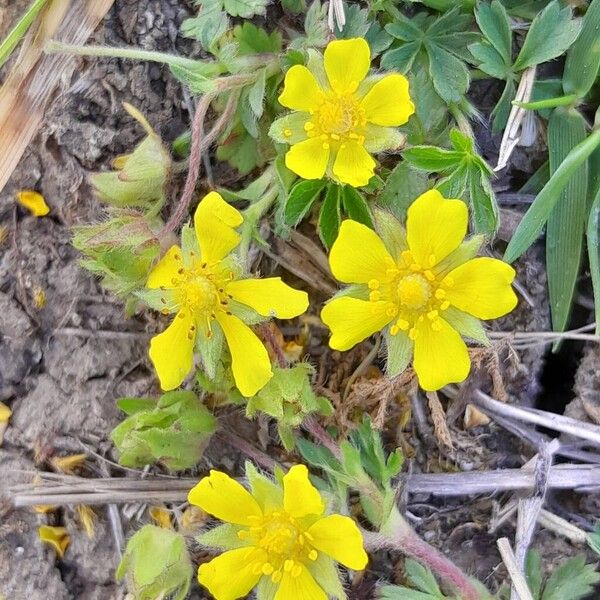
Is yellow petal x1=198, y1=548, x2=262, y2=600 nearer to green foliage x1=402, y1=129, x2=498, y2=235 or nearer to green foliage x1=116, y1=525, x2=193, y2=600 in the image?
green foliage x1=116, y1=525, x2=193, y2=600

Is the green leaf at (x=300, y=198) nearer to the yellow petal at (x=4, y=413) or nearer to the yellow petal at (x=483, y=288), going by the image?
the yellow petal at (x=483, y=288)

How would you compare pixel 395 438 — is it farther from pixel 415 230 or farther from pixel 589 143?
pixel 589 143

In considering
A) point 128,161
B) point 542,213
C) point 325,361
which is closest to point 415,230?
point 542,213

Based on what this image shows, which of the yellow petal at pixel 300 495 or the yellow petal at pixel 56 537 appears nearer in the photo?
the yellow petal at pixel 300 495

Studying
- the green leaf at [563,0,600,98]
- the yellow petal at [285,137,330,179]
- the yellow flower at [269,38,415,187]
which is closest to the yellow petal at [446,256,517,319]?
the yellow flower at [269,38,415,187]

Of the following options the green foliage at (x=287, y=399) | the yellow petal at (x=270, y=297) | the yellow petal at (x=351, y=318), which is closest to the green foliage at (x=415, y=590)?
the green foliage at (x=287, y=399)

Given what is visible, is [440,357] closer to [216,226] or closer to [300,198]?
[300,198]

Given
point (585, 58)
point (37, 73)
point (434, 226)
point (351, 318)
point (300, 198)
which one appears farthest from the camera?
point (37, 73)

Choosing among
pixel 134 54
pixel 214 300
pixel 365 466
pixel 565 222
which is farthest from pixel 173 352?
pixel 565 222
